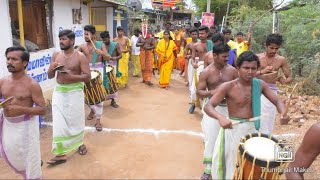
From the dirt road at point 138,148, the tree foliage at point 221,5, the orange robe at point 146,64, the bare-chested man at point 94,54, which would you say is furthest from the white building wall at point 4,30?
the tree foliage at point 221,5

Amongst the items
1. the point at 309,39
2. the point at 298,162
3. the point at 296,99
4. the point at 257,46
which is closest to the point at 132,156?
the point at 298,162

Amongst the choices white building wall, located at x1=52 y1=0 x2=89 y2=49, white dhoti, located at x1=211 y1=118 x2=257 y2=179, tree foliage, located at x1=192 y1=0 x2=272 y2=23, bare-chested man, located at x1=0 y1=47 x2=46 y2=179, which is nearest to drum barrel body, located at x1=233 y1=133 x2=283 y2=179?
white dhoti, located at x1=211 y1=118 x2=257 y2=179

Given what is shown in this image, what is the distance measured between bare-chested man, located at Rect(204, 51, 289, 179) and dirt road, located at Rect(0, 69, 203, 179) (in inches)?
44.8

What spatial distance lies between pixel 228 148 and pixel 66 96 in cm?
250

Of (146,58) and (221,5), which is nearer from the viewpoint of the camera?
(146,58)

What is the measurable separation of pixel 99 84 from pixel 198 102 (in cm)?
224

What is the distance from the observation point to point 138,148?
5371 mm

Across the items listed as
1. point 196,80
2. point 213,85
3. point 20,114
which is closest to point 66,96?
point 20,114

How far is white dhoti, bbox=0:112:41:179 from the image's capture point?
142 inches

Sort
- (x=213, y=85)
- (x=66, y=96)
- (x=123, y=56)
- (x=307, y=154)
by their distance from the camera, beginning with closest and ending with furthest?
1. (x=307, y=154)
2. (x=213, y=85)
3. (x=66, y=96)
4. (x=123, y=56)

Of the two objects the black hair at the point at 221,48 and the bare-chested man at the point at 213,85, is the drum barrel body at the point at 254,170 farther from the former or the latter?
the black hair at the point at 221,48

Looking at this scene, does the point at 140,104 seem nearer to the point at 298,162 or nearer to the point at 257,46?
the point at 298,162

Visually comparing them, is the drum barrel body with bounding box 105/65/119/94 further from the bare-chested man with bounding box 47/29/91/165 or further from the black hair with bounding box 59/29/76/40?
the black hair with bounding box 59/29/76/40

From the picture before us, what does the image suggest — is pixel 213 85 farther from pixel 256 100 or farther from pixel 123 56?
pixel 123 56
